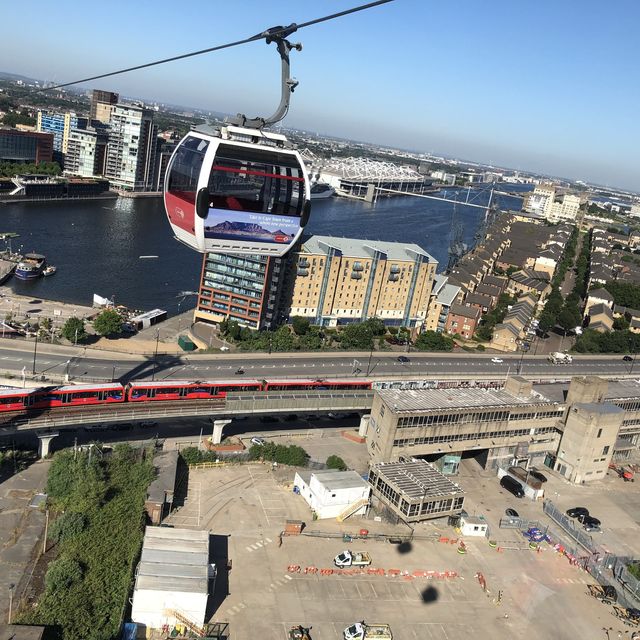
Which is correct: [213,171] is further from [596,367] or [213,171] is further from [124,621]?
[596,367]

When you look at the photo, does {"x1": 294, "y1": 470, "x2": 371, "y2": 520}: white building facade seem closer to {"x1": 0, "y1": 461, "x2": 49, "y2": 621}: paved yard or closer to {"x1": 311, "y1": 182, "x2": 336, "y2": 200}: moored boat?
{"x1": 0, "y1": 461, "x2": 49, "y2": 621}: paved yard

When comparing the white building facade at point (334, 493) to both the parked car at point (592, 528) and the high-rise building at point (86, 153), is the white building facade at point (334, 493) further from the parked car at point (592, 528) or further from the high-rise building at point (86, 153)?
the high-rise building at point (86, 153)

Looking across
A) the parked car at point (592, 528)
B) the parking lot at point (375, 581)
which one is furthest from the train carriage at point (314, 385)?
the parked car at point (592, 528)

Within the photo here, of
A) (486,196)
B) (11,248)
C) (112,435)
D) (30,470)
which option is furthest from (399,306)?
(486,196)

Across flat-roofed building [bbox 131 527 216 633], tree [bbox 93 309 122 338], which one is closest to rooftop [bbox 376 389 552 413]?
flat-roofed building [bbox 131 527 216 633]

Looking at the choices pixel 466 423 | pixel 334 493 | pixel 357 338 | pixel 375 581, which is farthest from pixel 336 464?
pixel 357 338

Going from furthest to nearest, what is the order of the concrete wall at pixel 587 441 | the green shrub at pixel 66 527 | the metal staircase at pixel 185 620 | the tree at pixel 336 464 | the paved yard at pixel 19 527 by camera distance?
the concrete wall at pixel 587 441
the tree at pixel 336 464
the green shrub at pixel 66 527
the paved yard at pixel 19 527
the metal staircase at pixel 185 620

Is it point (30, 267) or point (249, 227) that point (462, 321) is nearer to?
point (30, 267)
